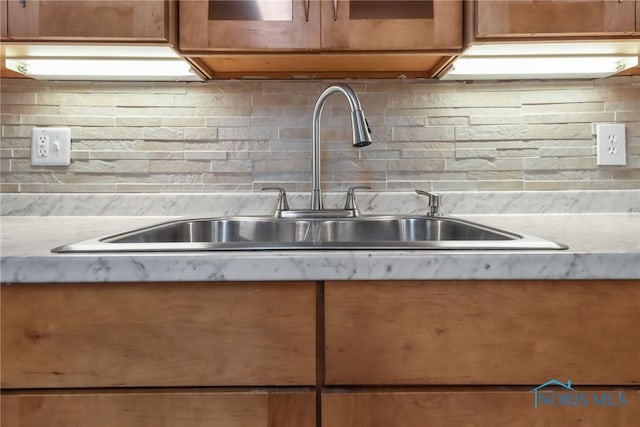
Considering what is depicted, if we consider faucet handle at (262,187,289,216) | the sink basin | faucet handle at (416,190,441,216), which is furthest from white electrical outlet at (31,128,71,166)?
faucet handle at (416,190,441,216)

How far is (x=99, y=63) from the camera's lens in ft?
3.87

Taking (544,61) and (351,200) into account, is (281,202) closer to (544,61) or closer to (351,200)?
(351,200)

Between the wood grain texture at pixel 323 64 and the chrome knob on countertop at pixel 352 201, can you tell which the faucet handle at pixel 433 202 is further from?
the wood grain texture at pixel 323 64

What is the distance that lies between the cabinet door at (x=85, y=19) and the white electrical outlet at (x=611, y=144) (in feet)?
3.87

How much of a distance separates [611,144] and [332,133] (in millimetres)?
785

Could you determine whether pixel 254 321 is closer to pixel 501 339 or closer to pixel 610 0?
pixel 501 339

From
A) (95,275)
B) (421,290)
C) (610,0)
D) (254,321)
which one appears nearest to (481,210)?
(610,0)

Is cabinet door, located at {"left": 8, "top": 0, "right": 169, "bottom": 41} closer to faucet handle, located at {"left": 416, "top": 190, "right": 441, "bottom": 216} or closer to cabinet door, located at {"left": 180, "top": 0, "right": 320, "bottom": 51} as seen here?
cabinet door, located at {"left": 180, "top": 0, "right": 320, "bottom": 51}

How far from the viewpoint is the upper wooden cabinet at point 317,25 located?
41.3 inches

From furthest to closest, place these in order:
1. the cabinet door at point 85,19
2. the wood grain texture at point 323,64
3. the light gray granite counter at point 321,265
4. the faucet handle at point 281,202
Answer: the faucet handle at point 281,202
the wood grain texture at point 323,64
the cabinet door at point 85,19
the light gray granite counter at point 321,265

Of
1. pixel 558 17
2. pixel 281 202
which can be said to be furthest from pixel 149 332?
pixel 558 17

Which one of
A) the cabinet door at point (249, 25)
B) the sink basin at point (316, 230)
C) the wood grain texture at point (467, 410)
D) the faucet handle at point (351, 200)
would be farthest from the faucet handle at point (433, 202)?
the wood grain texture at point (467, 410)

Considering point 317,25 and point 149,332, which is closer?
point 149,332

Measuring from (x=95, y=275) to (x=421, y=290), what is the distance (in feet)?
1.60
